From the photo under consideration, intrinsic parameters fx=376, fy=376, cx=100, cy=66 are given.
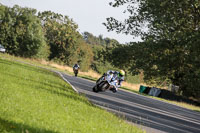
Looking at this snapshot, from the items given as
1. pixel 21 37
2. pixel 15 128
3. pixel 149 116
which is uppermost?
pixel 21 37

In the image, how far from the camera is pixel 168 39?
28531 mm

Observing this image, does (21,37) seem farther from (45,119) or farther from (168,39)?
(45,119)

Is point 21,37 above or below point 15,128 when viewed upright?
above

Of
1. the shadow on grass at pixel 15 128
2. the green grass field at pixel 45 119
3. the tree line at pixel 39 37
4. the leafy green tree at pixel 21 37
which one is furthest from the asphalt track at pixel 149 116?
the leafy green tree at pixel 21 37

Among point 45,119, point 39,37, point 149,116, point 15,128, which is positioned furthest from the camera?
point 39,37

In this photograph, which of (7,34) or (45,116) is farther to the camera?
(7,34)

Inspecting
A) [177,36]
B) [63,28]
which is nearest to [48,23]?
[63,28]

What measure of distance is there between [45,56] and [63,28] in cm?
1282

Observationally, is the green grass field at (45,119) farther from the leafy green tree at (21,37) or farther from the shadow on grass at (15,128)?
the leafy green tree at (21,37)

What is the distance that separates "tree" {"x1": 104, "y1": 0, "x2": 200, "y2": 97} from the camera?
2745cm

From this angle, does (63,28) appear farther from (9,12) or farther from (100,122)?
(100,122)

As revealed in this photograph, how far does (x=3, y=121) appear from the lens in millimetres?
6312

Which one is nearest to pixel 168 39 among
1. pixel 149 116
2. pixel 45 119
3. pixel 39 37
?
pixel 149 116

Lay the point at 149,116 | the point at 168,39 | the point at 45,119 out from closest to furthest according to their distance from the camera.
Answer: the point at 45,119 → the point at 149,116 → the point at 168,39
